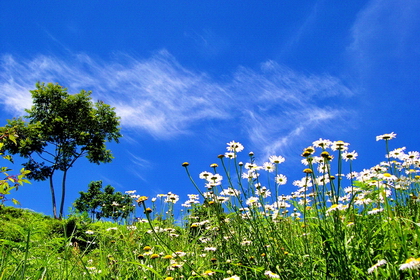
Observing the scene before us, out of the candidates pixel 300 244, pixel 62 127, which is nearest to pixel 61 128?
pixel 62 127

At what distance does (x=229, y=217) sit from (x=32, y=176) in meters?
24.0

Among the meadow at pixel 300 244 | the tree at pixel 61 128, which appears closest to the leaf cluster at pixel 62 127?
the tree at pixel 61 128

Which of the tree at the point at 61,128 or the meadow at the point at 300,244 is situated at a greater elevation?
the tree at the point at 61,128

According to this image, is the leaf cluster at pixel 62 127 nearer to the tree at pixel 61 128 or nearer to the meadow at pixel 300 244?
the tree at pixel 61 128

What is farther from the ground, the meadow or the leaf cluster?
the leaf cluster

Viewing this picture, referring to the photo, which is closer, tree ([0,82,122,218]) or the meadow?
the meadow

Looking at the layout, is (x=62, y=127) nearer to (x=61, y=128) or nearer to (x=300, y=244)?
(x=61, y=128)

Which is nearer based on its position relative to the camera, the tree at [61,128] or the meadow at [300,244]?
the meadow at [300,244]

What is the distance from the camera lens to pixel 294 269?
7.70 ft

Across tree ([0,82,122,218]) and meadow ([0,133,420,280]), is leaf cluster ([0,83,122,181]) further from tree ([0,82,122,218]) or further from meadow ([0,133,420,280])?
meadow ([0,133,420,280])

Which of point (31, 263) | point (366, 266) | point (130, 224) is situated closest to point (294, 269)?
point (366, 266)

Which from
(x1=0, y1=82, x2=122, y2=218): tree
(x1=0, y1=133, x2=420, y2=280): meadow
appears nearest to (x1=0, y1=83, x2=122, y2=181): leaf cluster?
(x1=0, y1=82, x2=122, y2=218): tree

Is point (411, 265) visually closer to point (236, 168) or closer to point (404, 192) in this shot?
point (236, 168)

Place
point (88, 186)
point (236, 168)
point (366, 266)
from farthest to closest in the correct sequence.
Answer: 1. point (88, 186)
2. point (236, 168)
3. point (366, 266)
